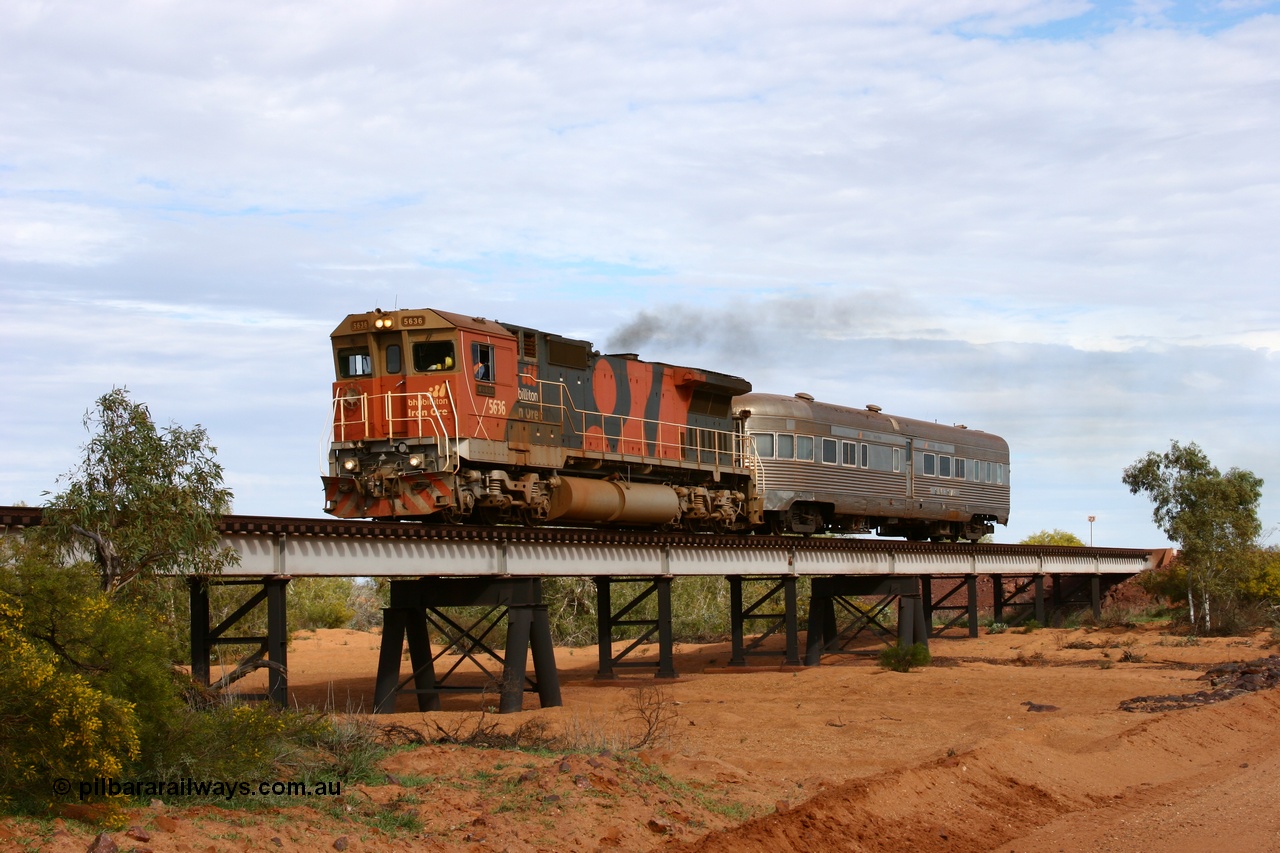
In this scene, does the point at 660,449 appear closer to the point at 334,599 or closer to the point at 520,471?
the point at 520,471

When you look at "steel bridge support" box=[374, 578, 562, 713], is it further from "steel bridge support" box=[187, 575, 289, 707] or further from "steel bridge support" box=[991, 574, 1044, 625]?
"steel bridge support" box=[991, 574, 1044, 625]

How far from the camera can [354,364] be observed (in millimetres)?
24266

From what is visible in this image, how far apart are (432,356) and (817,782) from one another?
35.6ft

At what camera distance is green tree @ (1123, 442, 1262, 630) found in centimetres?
4438

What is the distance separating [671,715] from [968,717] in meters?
5.15

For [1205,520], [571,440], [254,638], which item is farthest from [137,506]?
[1205,520]

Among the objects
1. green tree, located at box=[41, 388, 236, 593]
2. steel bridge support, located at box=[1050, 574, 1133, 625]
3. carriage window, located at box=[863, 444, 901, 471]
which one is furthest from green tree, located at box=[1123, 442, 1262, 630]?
green tree, located at box=[41, 388, 236, 593]

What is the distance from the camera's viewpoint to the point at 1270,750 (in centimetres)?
1986

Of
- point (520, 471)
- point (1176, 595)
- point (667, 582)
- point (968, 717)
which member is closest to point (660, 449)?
point (667, 582)

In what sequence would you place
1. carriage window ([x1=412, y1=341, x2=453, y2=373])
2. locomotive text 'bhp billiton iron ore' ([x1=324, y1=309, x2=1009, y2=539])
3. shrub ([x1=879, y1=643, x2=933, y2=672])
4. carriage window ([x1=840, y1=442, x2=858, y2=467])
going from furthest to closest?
carriage window ([x1=840, y1=442, x2=858, y2=467])
shrub ([x1=879, y1=643, x2=933, y2=672])
carriage window ([x1=412, y1=341, x2=453, y2=373])
locomotive text 'bhp billiton iron ore' ([x1=324, y1=309, x2=1009, y2=539])

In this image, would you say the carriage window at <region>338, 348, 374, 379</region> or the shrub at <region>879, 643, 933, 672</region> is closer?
the carriage window at <region>338, 348, 374, 379</region>

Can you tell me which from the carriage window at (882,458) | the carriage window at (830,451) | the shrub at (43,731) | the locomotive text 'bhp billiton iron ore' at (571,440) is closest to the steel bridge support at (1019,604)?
the carriage window at (882,458)

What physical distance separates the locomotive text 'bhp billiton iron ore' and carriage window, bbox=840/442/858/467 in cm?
5

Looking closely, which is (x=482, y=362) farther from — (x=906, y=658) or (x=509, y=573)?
(x=906, y=658)
